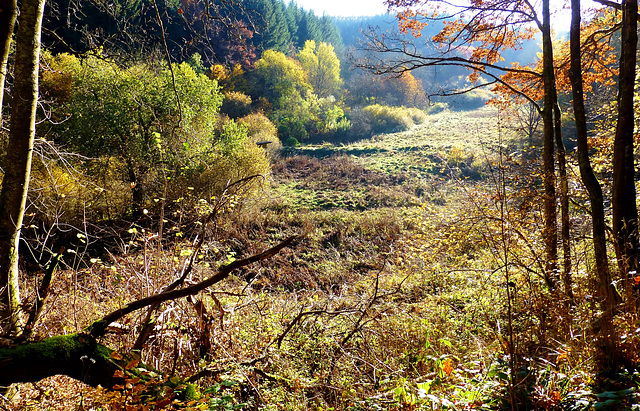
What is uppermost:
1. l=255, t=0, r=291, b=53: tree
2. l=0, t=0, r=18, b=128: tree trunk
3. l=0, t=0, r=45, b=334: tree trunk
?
l=255, t=0, r=291, b=53: tree

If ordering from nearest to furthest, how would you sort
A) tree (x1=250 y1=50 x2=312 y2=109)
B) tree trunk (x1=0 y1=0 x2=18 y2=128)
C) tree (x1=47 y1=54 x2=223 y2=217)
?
1. tree trunk (x1=0 y1=0 x2=18 y2=128)
2. tree (x1=47 y1=54 x2=223 y2=217)
3. tree (x1=250 y1=50 x2=312 y2=109)

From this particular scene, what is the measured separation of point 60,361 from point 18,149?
200cm

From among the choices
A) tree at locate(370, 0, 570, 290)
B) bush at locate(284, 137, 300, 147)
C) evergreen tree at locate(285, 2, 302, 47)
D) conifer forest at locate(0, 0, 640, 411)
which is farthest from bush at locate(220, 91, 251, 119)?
tree at locate(370, 0, 570, 290)

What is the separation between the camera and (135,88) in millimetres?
12227

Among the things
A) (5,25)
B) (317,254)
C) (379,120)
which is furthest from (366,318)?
(379,120)

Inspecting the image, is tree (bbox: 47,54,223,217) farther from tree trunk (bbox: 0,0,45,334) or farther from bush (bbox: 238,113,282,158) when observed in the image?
bush (bbox: 238,113,282,158)

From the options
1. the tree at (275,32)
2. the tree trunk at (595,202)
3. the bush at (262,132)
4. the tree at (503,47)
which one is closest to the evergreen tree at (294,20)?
the tree at (275,32)

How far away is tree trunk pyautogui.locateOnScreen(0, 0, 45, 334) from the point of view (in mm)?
3074

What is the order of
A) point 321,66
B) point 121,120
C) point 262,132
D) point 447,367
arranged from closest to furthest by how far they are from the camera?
1. point 447,367
2. point 121,120
3. point 262,132
4. point 321,66

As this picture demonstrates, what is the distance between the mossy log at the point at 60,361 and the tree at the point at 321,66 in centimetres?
4036

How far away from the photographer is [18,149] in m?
3.12

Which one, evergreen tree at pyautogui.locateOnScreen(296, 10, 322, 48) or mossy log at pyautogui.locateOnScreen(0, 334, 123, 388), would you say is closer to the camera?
mossy log at pyautogui.locateOnScreen(0, 334, 123, 388)

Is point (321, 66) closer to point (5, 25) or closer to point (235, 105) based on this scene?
point (235, 105)

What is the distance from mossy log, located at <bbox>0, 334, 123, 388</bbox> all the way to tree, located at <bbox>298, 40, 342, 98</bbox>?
132ft
